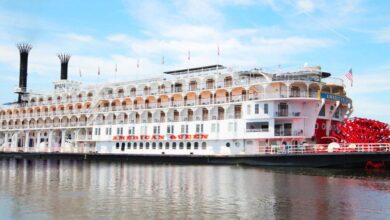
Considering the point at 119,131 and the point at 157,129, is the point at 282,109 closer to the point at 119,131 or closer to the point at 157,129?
the point at 157,129

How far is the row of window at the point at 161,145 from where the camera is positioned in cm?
4994

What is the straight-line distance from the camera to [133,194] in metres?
24.2

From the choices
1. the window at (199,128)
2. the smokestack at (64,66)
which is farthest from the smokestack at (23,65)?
the window at (199,128)

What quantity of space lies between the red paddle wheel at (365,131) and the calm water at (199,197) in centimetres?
842

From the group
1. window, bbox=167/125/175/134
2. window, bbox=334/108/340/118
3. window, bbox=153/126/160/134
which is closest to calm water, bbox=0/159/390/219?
window, bbox=334/108/340/118

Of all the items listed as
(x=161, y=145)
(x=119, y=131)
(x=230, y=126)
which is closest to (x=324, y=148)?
(x=230, y=126)

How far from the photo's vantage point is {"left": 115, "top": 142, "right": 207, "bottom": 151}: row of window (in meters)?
49.9

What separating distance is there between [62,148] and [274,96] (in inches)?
1268

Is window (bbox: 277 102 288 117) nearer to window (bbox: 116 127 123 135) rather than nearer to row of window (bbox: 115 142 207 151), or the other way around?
row of window (bbox: 115 142 207 151)

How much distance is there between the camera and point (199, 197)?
76.0 ft

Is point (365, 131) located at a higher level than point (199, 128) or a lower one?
lower

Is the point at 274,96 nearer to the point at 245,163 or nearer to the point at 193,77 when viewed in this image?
the point at 245,163

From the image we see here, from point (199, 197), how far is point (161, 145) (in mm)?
30342

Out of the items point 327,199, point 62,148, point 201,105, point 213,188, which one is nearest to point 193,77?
point 201,105
